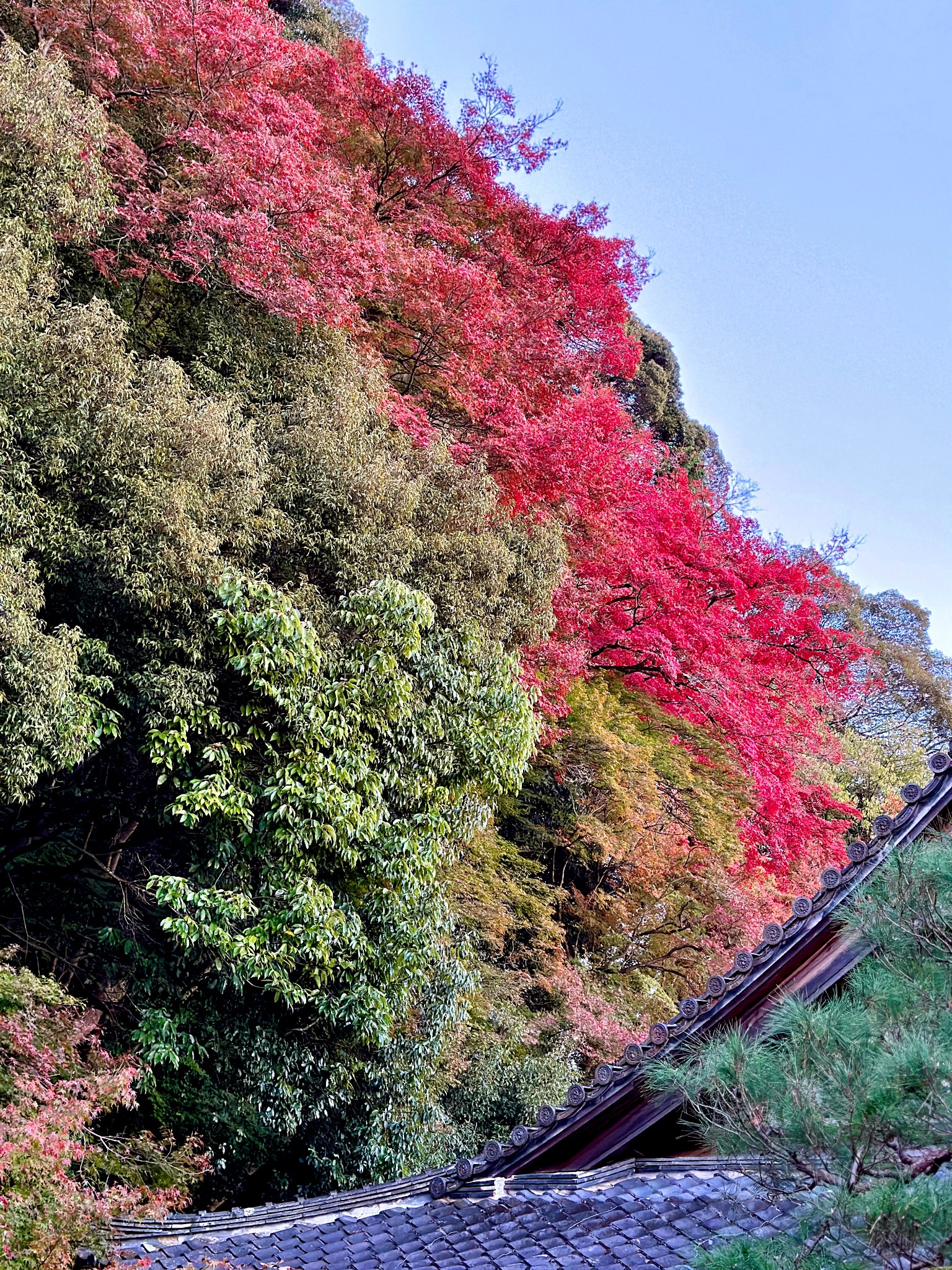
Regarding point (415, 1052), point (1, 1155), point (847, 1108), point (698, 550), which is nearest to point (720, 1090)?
point (847, 1108)

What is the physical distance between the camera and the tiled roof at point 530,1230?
4.67 metres

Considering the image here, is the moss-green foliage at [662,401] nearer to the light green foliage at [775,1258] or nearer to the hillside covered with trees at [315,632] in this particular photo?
the hillside covered with trees at [315,632]

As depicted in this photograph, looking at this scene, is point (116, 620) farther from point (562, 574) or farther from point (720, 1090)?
point (720, 1090)

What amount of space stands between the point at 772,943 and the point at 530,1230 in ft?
5.94

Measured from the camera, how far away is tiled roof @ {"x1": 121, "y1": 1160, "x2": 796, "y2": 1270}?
15.3ft

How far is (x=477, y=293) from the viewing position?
10750 mm

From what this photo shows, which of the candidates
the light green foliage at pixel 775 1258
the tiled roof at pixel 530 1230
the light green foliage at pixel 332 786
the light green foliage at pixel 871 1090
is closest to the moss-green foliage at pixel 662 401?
the light green foliage at pixel 332 786

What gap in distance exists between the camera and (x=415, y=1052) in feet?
28.9

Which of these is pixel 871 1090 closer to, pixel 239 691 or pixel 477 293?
pixel 239 691

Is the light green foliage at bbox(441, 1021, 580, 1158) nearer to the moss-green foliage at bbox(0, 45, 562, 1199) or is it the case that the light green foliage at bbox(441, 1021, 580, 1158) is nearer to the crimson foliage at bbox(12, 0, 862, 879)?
the moss-green foliage at bbox(0, 45, 562, 1199)

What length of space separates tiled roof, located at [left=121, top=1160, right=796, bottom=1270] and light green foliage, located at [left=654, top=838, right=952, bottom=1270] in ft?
5.57

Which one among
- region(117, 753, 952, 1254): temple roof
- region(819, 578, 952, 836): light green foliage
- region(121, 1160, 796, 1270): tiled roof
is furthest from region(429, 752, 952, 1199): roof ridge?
region(819, 578, 952, 836): light green foliage

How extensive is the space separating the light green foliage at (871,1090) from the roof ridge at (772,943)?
1186 mm

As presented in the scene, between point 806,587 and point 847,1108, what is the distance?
12.0m
